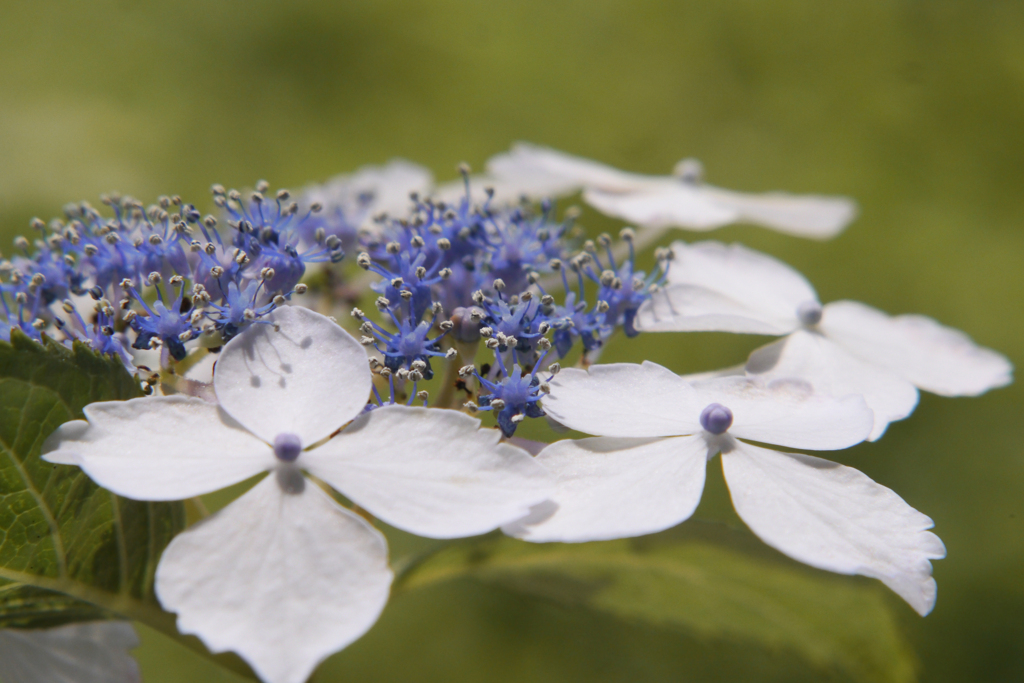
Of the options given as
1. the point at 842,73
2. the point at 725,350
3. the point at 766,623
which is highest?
the point at 842,73

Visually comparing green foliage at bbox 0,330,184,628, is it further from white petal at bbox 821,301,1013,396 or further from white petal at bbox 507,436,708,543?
white petal at bbox 821,301,1013,396

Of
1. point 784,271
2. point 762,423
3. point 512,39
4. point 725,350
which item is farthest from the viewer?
point 512,39

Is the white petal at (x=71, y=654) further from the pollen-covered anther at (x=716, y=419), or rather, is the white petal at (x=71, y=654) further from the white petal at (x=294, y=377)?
the pollen-covered anther at (x=716, y=419)

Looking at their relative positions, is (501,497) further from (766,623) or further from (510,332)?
(766,623)

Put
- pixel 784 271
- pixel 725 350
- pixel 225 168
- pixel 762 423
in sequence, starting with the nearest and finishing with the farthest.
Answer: pixel 762 423
pixel 784 271
pixel 725 350
pixel 225 168

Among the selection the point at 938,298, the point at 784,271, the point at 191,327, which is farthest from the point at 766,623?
the point at 938,298

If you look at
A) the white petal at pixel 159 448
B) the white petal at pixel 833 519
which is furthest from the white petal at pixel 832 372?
the white petal at pixel 159 448
